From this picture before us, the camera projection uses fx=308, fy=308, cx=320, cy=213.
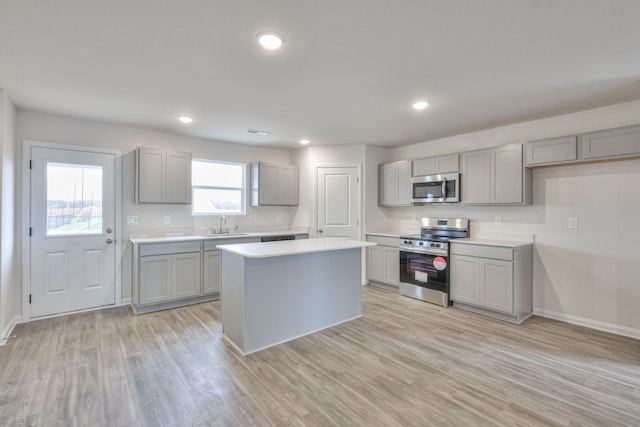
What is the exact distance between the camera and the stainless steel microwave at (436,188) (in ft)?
14.8

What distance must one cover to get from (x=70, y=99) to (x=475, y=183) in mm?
4974

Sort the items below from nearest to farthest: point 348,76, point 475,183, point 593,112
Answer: point 348,76 → point 593,112 → point 475,183

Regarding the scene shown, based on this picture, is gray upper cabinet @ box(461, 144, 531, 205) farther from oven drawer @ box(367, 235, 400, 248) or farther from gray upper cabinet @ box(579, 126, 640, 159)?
oven drawer @ box(367, 235, 400, 248)

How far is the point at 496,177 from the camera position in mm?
4059

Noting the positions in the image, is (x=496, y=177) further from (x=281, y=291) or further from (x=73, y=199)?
(x=73, y=199)

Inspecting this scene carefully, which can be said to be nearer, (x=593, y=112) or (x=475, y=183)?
(x=593, y=112)

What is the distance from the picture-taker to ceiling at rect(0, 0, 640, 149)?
1823 millimetres

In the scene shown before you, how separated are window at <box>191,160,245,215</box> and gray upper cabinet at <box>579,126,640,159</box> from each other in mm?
4751

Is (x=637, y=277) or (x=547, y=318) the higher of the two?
(x=637, y=277)

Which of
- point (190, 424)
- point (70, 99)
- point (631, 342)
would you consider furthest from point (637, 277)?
point (70, 99)

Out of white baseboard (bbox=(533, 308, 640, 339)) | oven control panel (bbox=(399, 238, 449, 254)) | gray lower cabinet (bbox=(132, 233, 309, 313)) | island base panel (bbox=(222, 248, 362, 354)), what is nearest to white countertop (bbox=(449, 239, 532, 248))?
oven control panel (bbox=(399, 238, 449, 254))

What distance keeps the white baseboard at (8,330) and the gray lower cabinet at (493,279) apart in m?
5.10

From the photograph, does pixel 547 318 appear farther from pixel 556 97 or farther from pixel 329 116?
pixel 329 116

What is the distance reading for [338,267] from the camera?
3623mm
